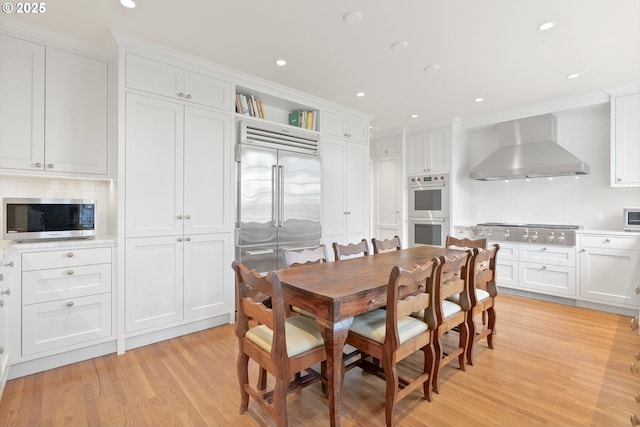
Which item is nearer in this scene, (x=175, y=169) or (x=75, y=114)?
(x=75, y=114)

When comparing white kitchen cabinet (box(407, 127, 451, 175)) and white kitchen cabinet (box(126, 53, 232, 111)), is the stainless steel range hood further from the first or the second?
white kitchen cabinet (box(126, 53, 232, 111))

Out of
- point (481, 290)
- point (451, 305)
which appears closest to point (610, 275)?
point (481, 290)

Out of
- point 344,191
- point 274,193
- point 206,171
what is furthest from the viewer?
point 344,191

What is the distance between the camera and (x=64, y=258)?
225 centimetres

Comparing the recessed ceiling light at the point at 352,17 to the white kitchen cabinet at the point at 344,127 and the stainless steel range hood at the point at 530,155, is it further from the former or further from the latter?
the stainless steel range hood at the point at 530,155

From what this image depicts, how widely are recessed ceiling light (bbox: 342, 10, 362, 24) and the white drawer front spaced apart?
11.5 feet

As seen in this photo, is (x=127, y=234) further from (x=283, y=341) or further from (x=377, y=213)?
(x=377, y=213)

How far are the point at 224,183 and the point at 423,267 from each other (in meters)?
2.14

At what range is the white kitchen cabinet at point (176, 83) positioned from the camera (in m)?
2.53

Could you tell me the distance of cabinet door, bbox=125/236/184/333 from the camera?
2521 mm

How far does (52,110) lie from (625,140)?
573cm

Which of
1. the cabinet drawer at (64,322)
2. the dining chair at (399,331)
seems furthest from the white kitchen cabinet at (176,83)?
the dining chair at (399,331)

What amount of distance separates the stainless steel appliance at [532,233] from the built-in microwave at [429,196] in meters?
0.63

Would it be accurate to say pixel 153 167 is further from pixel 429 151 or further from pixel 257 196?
pixel 429 151
